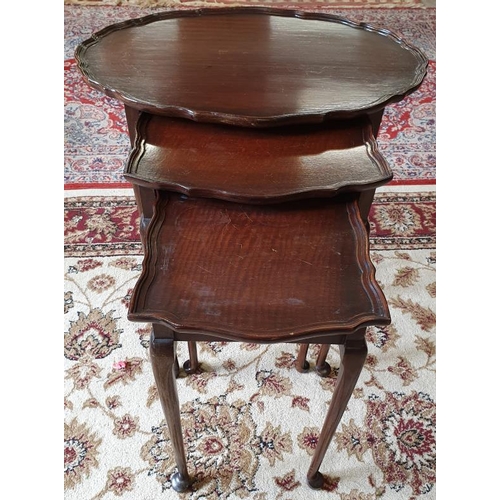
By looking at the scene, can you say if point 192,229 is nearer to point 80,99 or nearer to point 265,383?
point 265,383

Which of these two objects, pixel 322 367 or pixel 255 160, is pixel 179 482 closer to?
pixel 322 367

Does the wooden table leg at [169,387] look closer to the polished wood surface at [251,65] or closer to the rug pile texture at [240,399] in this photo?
the rug pile texture at [240,399]

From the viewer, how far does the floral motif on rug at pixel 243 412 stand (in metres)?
1.10

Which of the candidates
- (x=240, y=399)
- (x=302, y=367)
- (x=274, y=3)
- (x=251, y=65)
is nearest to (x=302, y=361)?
(x=302, y=367)

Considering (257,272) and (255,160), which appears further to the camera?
(255,160)

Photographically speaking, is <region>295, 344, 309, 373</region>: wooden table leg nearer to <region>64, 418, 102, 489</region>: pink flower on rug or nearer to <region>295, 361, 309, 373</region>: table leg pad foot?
<region>295, 361, 309, 373</region>: table leg pad foot

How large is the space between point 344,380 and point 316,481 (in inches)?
13.4

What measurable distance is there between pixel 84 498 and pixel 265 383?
0.45m

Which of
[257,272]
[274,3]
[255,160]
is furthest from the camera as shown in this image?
[274,3]

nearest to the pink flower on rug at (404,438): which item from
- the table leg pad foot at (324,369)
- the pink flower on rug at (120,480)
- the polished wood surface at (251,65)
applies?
the table leg pad foot at (324,369)

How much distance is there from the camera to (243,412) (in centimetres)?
121

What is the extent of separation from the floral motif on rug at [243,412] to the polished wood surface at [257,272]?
47cm

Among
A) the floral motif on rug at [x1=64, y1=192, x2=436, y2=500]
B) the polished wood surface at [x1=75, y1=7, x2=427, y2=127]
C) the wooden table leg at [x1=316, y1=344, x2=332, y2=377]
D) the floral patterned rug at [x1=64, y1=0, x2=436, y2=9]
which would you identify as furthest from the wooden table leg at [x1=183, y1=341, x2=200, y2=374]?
the floral patterned rug at [x1=64, y1=0, x2=436, y2=9]

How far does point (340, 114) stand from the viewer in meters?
1.03
